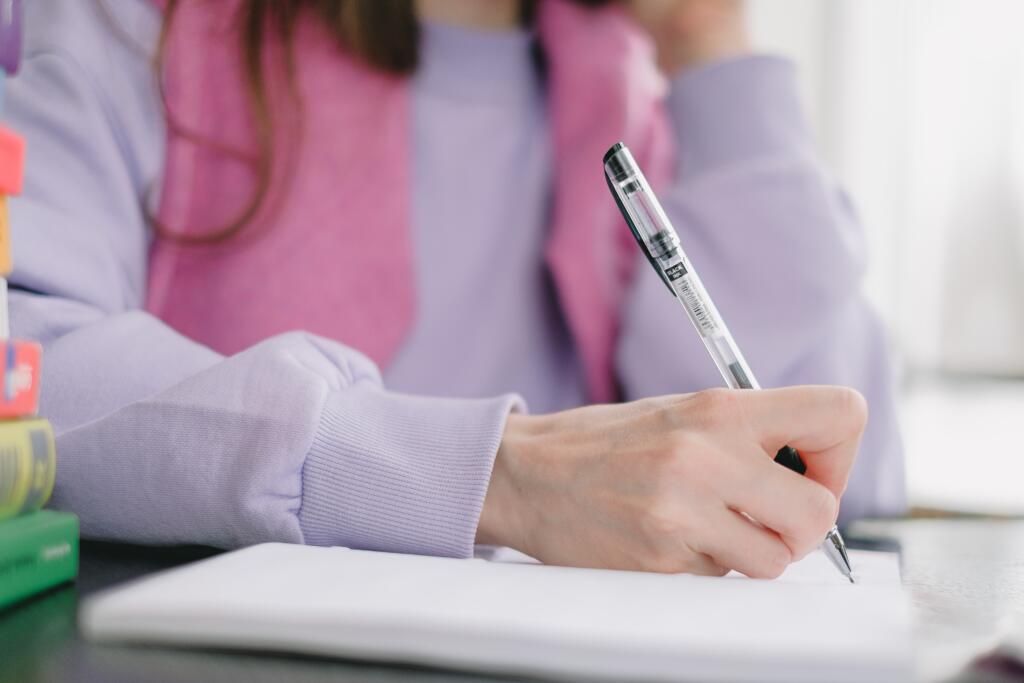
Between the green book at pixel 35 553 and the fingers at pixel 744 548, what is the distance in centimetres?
26

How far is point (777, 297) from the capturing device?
79 centimetres

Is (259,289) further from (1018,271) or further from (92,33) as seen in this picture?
(1018,271)

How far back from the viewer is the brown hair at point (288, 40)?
0.76 m

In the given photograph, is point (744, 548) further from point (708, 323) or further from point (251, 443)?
point (251, 443)

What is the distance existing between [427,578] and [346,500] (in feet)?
0.34

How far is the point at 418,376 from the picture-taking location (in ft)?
2.72

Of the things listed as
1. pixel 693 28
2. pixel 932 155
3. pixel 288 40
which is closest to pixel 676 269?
pixel 288 40

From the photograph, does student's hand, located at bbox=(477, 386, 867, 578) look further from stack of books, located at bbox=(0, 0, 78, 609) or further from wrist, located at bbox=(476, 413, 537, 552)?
stack of books, located at bbox=(0, 0, 78, 609)

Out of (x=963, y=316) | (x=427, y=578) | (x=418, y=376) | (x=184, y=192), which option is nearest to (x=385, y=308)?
(x=418, y=376)

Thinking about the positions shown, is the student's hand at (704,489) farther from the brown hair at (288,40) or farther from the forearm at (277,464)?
the brown hair at (288,40)

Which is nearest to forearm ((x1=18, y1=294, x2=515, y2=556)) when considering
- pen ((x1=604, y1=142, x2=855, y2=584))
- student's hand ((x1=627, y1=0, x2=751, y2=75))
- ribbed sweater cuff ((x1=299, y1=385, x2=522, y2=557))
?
ribbed sweater cuff ((x1=299, y1=385, x2=522, y2=557))

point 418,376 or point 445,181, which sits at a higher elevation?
point 445,181

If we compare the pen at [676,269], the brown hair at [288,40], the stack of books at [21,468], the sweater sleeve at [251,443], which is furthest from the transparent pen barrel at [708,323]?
the brown hair at [288,40]

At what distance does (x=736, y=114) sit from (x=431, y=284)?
34cm
